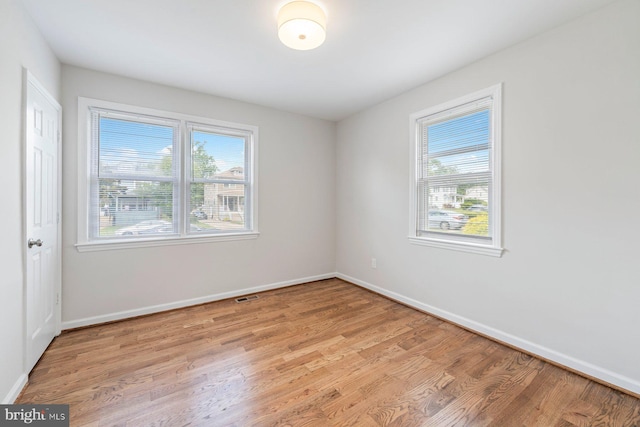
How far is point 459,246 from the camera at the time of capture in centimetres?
276

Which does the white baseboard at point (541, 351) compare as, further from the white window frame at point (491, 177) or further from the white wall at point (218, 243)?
the white wall at point (218, 243)

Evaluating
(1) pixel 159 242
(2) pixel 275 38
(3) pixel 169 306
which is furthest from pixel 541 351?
(1) pixel 159 242

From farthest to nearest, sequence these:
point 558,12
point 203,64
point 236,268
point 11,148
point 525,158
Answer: point 236,268 → point 203,64 → point 525,158 → point 558,12 → point 11,148

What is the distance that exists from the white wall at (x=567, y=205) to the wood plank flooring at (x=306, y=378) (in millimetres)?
277

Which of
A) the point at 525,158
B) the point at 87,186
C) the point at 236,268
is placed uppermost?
the point at 525,158

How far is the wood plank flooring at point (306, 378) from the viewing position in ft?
5.22

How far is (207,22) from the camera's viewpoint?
2045 mm

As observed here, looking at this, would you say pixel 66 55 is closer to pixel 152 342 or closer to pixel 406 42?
pixel 152 342

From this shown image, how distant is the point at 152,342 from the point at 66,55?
8.99ft

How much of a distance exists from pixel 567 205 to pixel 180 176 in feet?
12.3

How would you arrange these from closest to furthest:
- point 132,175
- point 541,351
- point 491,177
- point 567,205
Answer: point 567,205
point 541,351
point 491,177
point 132,175

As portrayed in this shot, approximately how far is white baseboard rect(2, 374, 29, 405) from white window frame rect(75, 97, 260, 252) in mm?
1228

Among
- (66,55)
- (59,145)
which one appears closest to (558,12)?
(66,55)

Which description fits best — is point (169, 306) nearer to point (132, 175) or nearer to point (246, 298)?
point (246, 298)
